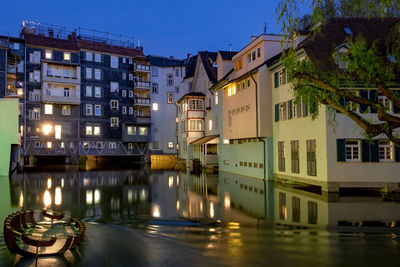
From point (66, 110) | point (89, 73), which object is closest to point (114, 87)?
point (89, 73)

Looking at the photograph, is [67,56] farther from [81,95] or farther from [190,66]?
[190,66]

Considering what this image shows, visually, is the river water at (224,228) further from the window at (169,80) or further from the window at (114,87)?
the window at (169,80)

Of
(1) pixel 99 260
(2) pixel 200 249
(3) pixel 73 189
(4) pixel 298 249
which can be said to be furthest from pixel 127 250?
(3) pixel 73 189

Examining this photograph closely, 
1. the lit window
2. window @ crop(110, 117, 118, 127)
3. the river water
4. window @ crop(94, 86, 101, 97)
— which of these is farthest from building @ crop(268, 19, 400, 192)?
the lit window

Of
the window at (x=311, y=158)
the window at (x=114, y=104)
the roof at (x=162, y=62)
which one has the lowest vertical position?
the window at (x=311, y=158)

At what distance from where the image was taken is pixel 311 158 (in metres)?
20.8

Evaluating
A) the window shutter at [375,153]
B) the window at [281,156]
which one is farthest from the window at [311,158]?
the window at [281,156]

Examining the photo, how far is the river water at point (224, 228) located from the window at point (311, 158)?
4.10 ft

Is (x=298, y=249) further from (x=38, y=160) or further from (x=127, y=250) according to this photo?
(x=38, y=160)

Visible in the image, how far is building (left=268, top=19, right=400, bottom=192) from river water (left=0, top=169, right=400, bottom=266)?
1.50 metres

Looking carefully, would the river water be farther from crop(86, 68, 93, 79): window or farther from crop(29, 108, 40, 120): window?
crop(86, 68, 93, 79): window

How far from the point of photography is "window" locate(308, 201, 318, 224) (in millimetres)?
12505

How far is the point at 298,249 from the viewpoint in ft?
28.5

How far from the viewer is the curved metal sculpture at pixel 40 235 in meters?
7.67
